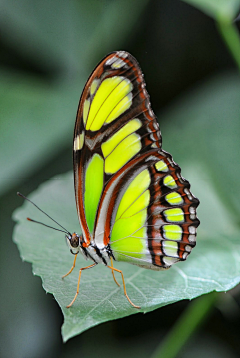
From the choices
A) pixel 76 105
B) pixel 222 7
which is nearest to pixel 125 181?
pixel 76 105

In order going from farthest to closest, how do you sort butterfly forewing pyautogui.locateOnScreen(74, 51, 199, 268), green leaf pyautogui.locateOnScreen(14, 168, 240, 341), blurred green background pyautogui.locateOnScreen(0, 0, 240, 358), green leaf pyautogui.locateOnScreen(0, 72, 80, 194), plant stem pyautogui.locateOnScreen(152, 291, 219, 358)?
green leaf pyautogui.locateOnScreen(0, 72, 80, 194) → blurred green background pyautogui.locateOnScreen(0, 0, 240, 358) → plant stem pyautogui.locateOnScreen(152, 291, 219, 358) → butterfly forewing pyautogui.locateOnScreen(74, 51, 199, 268) → green leaf pyautogui.locateOnScreen(14, 168, 240, 341)

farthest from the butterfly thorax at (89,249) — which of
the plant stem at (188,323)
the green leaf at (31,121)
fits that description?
the green leaf at (31,121)

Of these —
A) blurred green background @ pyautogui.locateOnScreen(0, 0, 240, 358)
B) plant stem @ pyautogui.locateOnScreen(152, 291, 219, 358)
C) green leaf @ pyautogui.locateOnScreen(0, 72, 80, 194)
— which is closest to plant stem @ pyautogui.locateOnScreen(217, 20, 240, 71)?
blurred green background @ pyautogui.locateOnScreen(0, 0, 240, 358)

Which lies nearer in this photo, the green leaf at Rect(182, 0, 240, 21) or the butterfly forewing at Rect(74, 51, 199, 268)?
the butterfly forewing at Rect(74, 51, 199, 268)

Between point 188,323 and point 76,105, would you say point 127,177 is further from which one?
point 76,105

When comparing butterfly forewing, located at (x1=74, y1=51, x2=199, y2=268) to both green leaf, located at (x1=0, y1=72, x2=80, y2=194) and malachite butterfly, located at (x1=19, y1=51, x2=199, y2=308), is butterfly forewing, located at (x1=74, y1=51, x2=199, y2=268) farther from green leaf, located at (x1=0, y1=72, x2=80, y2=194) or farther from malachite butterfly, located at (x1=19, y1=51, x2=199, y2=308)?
green leaf, located at (x1=0, y1=72, x2=80, y2=194)

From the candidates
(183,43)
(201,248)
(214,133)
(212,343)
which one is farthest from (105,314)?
(183,43)

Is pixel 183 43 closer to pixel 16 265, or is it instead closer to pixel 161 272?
pixel 161 272
